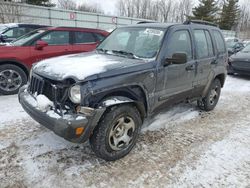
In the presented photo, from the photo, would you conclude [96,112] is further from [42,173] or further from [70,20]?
[70,20]

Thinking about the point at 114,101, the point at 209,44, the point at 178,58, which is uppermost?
the point at 209,44

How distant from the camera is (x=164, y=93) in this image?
12.8 ft

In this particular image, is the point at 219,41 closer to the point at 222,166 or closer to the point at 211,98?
the point at 211,98

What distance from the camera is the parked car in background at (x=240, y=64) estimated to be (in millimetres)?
9336

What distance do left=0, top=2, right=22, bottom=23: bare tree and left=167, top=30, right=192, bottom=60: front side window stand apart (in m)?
18.2

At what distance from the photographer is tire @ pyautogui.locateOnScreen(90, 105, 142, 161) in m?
3.01

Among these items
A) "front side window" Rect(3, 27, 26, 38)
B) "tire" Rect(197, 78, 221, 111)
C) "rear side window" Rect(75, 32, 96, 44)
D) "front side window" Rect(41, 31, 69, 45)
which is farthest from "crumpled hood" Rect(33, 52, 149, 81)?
"front side window" Rect(3, 27, 26, 38)

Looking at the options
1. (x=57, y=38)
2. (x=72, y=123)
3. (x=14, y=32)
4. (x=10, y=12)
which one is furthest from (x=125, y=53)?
(x=10, y=12)

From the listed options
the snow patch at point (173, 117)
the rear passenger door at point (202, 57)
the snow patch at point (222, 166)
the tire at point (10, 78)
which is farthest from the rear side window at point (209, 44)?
the tire at point (10, 78)

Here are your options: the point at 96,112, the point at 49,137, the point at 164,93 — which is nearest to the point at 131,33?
the point at 164,93

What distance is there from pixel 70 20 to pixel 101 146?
21466 mm

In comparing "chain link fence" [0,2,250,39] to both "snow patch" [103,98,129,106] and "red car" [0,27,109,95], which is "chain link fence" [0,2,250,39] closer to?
"red car" [0,27,109,95]

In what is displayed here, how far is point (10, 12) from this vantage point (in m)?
19.1

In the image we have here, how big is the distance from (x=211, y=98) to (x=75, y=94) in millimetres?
3734
